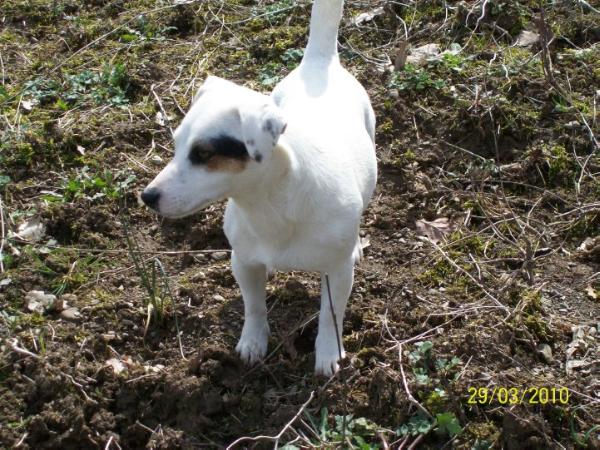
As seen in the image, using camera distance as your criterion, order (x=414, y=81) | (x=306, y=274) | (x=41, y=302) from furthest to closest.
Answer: (x=414, y=81)
(x=306, y=274)
(x=41, y=302)

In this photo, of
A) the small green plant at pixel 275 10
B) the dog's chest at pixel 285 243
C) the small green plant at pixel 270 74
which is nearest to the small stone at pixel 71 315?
the dog's chest at pixel 285 243

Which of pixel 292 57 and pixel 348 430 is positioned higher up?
pixel 292 57

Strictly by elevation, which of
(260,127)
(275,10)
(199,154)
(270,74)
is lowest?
(270,74)

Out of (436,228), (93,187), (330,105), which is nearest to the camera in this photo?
(330,105)

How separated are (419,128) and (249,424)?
91.0 inches

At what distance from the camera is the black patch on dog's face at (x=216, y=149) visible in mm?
2932

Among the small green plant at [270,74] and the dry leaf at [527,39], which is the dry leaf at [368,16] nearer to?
the small green plant at [270,74]

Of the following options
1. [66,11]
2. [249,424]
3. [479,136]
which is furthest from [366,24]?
[249,424]

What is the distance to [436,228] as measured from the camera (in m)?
4.42

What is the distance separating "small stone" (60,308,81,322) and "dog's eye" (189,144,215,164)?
1358mm

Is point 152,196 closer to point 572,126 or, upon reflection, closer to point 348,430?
point 348,430

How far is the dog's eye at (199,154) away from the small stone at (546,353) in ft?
5.63

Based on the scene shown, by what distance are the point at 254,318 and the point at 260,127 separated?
1113mm
